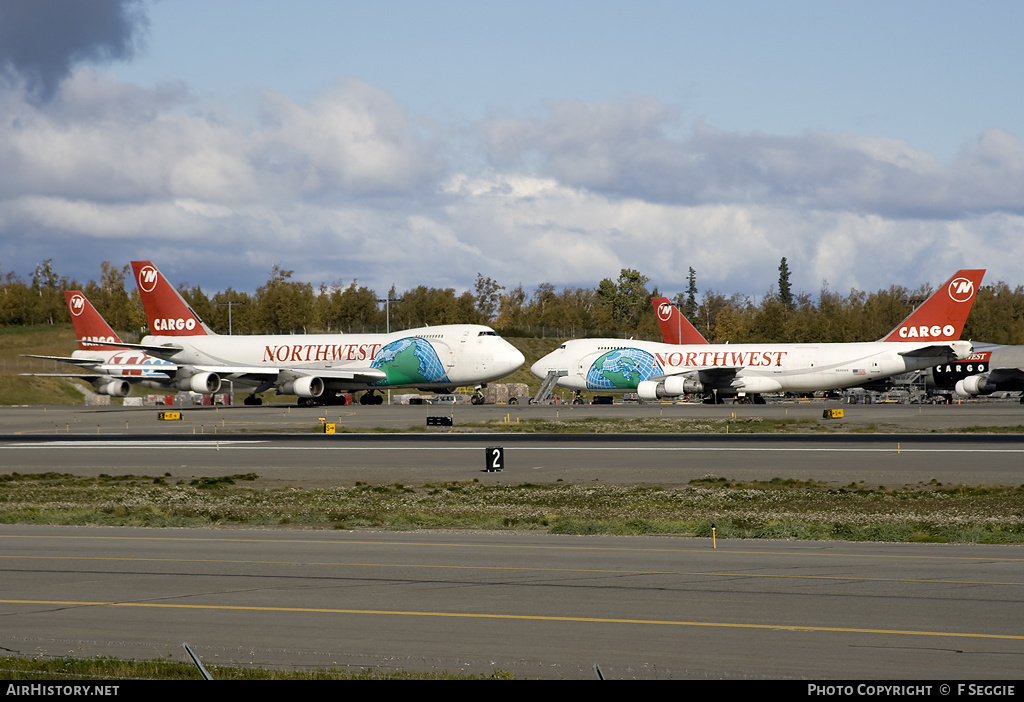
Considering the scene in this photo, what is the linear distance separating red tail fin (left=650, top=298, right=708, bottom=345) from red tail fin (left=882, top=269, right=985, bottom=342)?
760 inches

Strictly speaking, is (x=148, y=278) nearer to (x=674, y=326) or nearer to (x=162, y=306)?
(x=162, y=306)

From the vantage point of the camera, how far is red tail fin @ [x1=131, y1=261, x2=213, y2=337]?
76625 millimetres

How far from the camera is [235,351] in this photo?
2982 inches

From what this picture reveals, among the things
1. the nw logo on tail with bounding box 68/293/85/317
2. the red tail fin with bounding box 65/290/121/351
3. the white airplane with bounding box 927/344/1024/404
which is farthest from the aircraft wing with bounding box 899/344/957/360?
the nw logo on tail with bounding box 68/293/85/317

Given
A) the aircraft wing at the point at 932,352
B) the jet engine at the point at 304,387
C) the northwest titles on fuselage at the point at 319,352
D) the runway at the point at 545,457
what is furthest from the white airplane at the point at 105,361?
the aircraft wing at the point at 932,352

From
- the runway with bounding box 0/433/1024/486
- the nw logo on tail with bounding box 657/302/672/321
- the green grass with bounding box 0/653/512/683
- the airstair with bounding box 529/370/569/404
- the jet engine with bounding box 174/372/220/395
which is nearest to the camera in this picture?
the green grass with bounding box 0/653/512/683

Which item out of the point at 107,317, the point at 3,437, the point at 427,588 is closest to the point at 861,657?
the point at 427,588

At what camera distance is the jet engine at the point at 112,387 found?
7569 cm

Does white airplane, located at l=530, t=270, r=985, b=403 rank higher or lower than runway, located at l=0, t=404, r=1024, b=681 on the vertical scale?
higher

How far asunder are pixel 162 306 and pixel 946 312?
58.3 m

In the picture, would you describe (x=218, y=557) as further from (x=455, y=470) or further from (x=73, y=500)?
(x=455, y=470)

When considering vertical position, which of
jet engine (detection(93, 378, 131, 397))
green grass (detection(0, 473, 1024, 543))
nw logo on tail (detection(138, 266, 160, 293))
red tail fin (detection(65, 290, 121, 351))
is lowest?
green grass (detection(0, 473, 1024, 543))

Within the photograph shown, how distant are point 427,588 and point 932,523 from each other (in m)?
11.0

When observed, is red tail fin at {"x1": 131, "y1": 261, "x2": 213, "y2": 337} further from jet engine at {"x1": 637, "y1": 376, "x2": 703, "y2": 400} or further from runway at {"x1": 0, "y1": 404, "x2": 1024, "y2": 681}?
runway at {"x1": 0, "y1": 404, "x2": 1024, "y2": 681}
